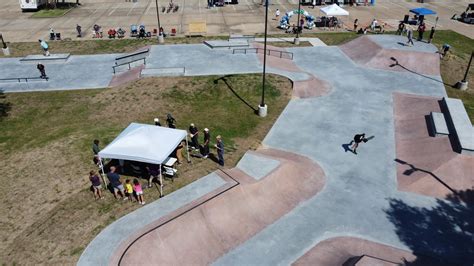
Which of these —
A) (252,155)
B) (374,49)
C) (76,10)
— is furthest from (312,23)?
(76,10)

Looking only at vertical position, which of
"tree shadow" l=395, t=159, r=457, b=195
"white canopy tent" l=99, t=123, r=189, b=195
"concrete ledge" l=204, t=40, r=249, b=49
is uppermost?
"concrete ledge" l=204, t=40, r=249, b=49

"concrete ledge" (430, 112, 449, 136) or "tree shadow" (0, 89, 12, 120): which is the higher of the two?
"concrete ledge" (430, 112, 449, 136)

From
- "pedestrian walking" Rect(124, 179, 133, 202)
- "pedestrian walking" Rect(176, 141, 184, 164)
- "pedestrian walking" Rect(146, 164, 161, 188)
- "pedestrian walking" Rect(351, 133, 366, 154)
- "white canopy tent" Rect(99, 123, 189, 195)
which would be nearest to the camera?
"pedestrian walking" Rect(124, 179, 133, 202)

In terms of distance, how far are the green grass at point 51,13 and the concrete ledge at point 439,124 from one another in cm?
5533

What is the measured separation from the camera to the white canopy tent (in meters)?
16.0

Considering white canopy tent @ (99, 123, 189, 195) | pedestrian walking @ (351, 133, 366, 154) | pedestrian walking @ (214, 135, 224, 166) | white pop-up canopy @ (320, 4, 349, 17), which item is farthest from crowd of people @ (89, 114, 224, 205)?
white pop-up canopy @ (320, 4, 349, 17)

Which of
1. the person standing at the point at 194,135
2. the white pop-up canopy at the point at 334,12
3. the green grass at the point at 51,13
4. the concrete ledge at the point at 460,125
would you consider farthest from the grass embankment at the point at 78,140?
the green grass at the point at 51,13

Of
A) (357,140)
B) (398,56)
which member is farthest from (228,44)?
(357,140)

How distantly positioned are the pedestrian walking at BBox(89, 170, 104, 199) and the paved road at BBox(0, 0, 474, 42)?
109 feet

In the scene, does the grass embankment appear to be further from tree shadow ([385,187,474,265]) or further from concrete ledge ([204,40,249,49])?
tree shadow ([385,187,474,265])

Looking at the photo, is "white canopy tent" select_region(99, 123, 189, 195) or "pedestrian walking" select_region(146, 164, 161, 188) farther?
"pedestrian walking" select_region(146, 164, 161, 188)

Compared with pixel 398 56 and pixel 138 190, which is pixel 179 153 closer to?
pixel 138 190

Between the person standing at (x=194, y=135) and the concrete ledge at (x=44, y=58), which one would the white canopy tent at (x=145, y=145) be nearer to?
the person standing at (x=194, y=135)

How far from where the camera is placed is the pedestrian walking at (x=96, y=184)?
15.5 metres
